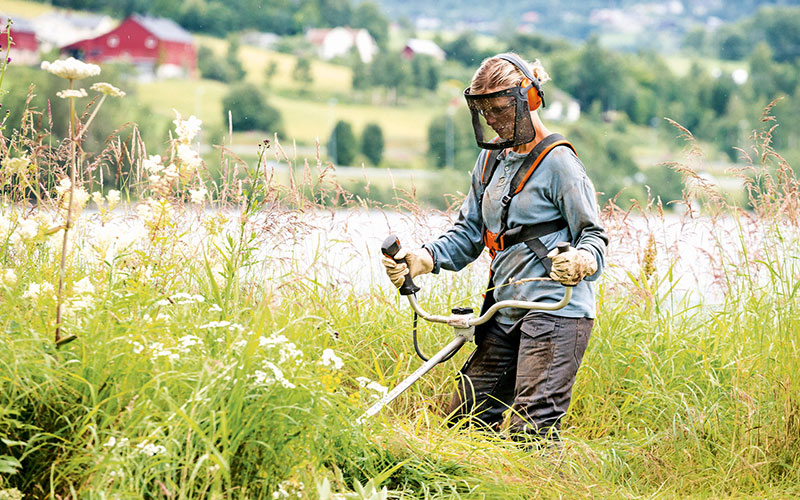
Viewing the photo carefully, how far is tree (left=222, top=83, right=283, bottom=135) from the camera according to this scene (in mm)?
68500

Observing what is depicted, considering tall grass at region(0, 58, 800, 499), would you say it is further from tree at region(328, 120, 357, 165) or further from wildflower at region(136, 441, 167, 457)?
tree at region(328, 120, 357, 165)

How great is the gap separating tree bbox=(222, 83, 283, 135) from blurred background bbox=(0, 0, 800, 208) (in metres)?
0.17

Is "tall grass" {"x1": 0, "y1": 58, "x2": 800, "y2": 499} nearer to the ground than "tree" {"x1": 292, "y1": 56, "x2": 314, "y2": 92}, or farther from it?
nearer to the ground

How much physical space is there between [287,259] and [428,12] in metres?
130

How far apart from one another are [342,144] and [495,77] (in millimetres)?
68304

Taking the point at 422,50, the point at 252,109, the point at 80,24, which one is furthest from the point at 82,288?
the point at 422,50

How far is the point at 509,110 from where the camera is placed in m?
3.76

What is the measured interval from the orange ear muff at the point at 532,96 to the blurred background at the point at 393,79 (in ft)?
157

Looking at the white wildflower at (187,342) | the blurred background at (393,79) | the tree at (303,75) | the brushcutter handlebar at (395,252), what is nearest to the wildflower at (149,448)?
the white wildflower at (187,342)

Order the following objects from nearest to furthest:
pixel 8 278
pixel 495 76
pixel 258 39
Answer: pixel 8 278, pixel 495 76, pixel 258 39

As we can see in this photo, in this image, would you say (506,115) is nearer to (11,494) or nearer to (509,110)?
(509,110)

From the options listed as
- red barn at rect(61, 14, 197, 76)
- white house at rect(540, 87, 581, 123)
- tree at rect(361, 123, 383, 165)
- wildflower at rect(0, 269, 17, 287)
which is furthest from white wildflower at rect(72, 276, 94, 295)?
red barn at rect(61, 14, 197, 76)

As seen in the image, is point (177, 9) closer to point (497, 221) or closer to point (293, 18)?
point (293, 18)

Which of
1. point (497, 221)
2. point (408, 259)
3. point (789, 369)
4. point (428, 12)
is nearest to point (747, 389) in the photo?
point (789, 369)
